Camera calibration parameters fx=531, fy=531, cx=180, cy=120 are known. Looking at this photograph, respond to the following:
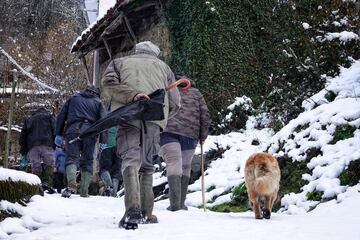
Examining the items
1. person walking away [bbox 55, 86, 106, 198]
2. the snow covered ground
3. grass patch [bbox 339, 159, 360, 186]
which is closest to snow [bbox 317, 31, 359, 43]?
grass patch [bbox 339, 159, 360, 186]

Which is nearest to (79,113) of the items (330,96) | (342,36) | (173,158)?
(173,158)

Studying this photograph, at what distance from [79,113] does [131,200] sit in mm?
4025

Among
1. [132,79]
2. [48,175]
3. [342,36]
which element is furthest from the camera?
[342,36]

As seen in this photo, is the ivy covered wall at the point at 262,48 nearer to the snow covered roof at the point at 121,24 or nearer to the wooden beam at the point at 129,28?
the snow covered roof at the point at 121,24

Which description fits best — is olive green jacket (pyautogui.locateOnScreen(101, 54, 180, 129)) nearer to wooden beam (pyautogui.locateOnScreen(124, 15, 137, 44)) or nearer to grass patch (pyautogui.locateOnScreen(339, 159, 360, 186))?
grass patch (pyautogui.locateOnScreen(339, 159, 360, 186))

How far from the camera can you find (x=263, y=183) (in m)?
5.30

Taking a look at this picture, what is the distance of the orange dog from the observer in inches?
209

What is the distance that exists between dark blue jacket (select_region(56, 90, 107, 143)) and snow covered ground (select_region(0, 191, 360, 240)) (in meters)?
2.17

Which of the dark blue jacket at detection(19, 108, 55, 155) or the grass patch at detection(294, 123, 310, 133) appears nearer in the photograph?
the grass patch at detection(294, 123, 310, 133)

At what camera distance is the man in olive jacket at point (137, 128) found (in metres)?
4.62

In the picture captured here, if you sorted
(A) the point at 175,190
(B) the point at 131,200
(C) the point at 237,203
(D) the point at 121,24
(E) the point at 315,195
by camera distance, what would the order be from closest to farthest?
(B) the point at 131,200
(A) the point at 175,190
(E) the point at 315,195
(C) the point at 237,203
(D) the point at 121,24

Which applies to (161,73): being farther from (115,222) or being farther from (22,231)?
(22,231)

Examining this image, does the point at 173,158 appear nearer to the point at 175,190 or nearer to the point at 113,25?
the point at 175,190

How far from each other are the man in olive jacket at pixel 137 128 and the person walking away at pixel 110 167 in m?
5.42
